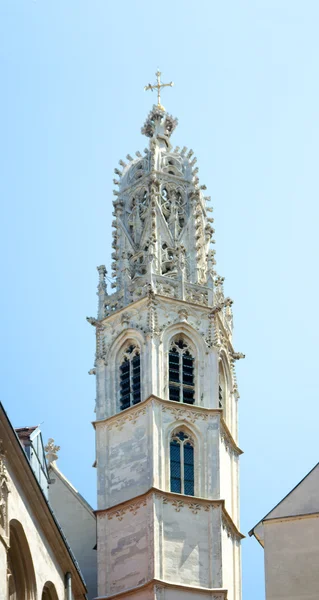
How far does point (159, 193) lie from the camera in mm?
55156


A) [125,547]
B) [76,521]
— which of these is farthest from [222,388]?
[125,547]

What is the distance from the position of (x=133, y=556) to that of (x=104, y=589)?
1.18m

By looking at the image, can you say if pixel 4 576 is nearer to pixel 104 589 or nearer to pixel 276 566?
pixel 276 566

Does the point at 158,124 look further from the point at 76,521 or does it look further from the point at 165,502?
the point at 165,502

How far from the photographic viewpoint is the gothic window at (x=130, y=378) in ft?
164

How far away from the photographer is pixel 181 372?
50438 mm

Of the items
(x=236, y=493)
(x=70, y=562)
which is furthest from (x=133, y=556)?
(x=70, y=562)

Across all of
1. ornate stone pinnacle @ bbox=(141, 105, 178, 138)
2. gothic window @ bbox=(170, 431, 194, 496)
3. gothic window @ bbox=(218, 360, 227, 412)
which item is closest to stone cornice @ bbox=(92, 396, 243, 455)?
gothic window @ bbox=(170, 431, 194, 496)

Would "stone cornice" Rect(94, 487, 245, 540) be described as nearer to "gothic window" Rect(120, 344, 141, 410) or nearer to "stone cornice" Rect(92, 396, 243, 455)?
"stone cornice" Rect(92, 396, 243, 455)

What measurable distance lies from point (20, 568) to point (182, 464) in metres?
18.1

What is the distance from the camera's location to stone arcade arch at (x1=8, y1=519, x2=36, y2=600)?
101 ft

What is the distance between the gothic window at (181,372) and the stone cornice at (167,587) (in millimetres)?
5788

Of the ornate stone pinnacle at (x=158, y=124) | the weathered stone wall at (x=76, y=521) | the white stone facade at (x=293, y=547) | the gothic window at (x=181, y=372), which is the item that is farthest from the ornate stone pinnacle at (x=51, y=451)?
the white stone facade at (x=293, y=547)

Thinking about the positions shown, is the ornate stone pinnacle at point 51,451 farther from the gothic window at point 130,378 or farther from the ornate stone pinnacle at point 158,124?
the ornate stone pinnacle at point 158,124
